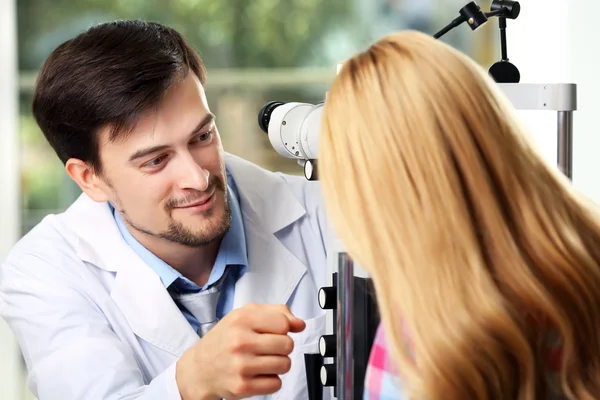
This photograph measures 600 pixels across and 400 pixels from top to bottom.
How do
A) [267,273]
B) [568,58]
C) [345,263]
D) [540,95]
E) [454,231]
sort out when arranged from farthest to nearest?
[568,58], [267,273], [540,95], [345,263], [454,231]

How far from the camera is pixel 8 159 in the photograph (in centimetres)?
289

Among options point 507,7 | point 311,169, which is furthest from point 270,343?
point 507,7

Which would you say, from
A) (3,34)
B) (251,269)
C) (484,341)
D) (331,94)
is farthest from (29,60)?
(484,341)

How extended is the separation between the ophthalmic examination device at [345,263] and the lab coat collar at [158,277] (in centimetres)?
30

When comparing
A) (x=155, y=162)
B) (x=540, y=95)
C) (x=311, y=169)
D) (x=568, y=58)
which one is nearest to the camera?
(x=311, y=169)

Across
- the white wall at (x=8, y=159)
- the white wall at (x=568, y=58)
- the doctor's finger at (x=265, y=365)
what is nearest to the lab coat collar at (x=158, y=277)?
the doctor's finger at (x=265, y=365)

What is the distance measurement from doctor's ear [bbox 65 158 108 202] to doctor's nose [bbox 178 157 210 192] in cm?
22

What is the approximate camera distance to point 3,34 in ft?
9.41

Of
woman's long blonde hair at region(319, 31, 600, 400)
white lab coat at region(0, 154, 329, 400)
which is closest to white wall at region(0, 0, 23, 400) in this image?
white lab coat at region(0, 154, 329, 400)

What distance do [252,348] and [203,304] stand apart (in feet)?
1.59

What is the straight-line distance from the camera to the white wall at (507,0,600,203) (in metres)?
2.29

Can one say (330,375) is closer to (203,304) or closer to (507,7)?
(203,304)

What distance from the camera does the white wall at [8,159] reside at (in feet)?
9.43

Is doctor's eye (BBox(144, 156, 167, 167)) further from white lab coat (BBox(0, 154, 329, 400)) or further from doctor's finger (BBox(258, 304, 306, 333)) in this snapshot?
doctor's finger (BBox(258, 304, 306, 333))
